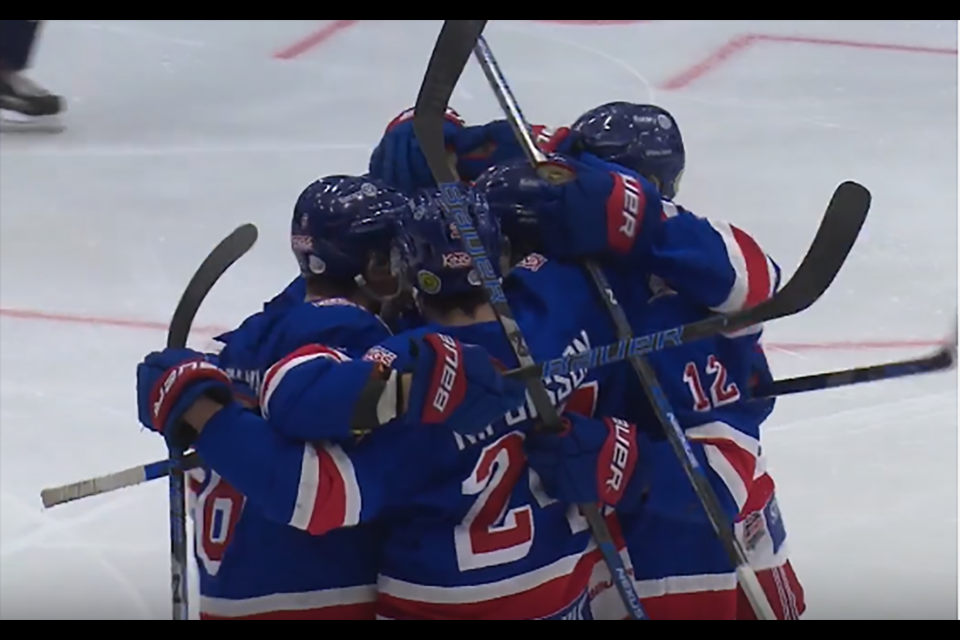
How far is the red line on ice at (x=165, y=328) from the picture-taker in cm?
296

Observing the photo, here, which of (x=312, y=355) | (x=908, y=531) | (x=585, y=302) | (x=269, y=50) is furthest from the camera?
(x=269, y=50)

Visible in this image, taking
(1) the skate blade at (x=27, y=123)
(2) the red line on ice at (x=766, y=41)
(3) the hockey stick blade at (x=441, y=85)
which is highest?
(3) the hockey stick blade at (x=441, y=85)

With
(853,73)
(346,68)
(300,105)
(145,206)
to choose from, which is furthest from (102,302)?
(853,73)

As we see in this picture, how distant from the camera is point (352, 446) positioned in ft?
5.01

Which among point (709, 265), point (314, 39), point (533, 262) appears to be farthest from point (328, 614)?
point (314, 39)

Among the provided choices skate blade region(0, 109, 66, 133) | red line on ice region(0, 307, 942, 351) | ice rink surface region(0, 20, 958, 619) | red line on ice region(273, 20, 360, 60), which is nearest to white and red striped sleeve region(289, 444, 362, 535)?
ice rink surface region(0, 20, 958, 619)

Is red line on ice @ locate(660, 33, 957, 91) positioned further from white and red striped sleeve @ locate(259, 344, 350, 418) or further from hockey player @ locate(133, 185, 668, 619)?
white and red striped sleeve @ locate(259, 344, 350, 418)

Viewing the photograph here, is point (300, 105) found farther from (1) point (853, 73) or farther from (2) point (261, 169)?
(1) point (853, 73)

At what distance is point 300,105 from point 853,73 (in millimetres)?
1535

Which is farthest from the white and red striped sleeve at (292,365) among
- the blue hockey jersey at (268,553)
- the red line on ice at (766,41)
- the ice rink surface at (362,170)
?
the red line on ice at (766,41)

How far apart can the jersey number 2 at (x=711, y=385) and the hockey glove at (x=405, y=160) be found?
1.20 ft

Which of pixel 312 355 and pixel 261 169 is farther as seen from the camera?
pixel 261 169

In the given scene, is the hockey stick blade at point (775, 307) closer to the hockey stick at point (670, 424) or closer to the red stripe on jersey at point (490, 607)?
the hockey stick at point (670, 424)

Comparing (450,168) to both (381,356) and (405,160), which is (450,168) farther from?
(405,160)
